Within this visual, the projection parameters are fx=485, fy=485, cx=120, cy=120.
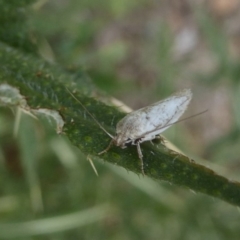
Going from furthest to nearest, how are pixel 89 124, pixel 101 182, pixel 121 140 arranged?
pixel 101 182 < pixel 121 140 < pixel 89 124

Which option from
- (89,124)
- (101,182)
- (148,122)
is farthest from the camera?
(101,182)

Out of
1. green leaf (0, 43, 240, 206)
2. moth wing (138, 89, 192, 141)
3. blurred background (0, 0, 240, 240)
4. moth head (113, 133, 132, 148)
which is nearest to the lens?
green leaf (0, 43, 240, 206)

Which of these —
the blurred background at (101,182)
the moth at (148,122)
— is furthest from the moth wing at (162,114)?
the blurred background at (101,182)

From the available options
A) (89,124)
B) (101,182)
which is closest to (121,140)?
(89,124)

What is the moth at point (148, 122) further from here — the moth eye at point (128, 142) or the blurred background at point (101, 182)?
the blurred background at point (101, 182)

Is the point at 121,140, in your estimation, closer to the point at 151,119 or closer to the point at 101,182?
the point at 151,119

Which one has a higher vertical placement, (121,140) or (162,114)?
(162,114)

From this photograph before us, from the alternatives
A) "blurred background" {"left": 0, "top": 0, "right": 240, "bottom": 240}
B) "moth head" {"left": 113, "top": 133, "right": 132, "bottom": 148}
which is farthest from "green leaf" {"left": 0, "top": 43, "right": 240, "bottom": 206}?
"blurred background" {"left": 0, "top": 0, "right": 240, "bottom": 240}

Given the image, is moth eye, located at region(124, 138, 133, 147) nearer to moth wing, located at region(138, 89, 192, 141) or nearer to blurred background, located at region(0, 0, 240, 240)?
moth wing, located at region(138, 89, 192, 141)
